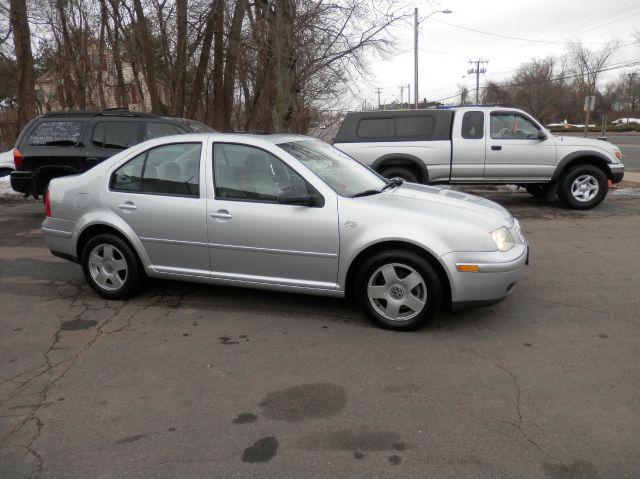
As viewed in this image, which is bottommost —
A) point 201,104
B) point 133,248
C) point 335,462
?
point 335,462

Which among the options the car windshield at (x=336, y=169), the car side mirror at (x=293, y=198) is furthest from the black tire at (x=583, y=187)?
the car side mirror at (x=293, y=198)

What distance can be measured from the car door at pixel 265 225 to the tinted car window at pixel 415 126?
19.7 ft

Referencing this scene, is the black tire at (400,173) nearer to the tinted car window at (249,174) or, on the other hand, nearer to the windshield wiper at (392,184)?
the windshield wiper at (392,184)

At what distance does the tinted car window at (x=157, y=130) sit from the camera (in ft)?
29.8

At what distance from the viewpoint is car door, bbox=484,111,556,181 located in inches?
388

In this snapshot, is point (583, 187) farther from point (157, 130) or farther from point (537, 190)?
point (157, 130)

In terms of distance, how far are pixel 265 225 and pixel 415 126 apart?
642 centimetres

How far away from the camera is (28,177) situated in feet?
29.5

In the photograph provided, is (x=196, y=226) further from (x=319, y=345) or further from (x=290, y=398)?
(x=290, y=398)

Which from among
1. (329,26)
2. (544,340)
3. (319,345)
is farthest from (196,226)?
(329,26)

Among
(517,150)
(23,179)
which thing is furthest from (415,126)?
(23,179)

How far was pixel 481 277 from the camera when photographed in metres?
4.11

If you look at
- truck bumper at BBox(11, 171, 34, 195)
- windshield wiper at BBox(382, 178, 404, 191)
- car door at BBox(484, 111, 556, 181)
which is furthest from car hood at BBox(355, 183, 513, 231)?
truck bumper at BBox(11, 171, 34, 195)

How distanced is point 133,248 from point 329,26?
9.41m
